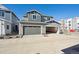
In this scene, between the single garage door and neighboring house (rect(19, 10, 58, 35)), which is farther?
the single garage door

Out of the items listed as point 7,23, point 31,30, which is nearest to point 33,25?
point 31,30

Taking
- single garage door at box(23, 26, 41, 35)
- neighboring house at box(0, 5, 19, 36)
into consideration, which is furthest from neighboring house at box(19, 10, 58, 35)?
neighboring house at box(0, 5, 19, 36)

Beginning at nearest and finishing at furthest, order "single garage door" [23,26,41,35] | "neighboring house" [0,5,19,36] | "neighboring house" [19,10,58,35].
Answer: "neighboring house" [0,5,19,36], "neighboring house" [19,10,58,35], "single garage door" [23,26,41,35]

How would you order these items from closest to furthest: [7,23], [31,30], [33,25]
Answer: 1. [31,30]
2. [33,25]
3. [7,23]

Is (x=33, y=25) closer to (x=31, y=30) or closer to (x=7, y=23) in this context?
(x=31, y=30)

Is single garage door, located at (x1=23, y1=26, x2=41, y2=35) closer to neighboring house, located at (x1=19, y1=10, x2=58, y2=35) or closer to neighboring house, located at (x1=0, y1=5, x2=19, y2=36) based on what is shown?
neighboring house, located at (x1=19, y1=10, x2=58, y2=35)

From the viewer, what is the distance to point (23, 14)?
10.9 m

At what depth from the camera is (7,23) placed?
13.8 m

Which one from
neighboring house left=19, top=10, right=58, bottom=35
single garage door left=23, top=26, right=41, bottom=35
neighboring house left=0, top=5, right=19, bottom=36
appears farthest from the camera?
single garage door left=23, top=26, right=41, bottom=35

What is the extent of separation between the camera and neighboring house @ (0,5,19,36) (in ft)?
40.0
